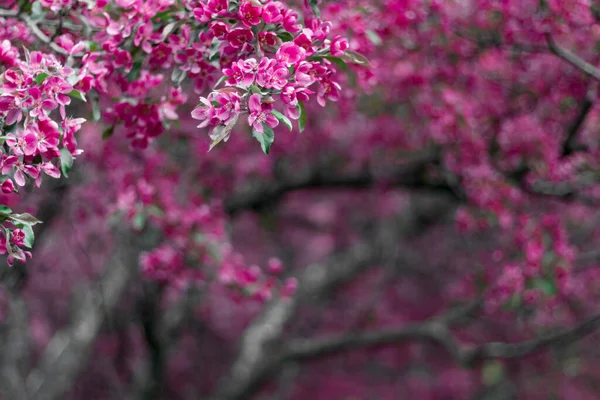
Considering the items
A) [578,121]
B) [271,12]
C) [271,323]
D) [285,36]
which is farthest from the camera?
[271,323]

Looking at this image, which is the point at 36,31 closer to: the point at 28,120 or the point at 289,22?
the point at 28,120

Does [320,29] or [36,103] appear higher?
[320,29]

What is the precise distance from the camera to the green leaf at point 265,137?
1.60 m

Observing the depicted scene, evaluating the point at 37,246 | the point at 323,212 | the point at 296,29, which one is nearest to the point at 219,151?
the point at 37,246

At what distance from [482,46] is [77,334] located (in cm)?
416

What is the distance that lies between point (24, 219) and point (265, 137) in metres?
0.74

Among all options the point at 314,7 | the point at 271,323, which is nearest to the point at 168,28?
the point at 314,7

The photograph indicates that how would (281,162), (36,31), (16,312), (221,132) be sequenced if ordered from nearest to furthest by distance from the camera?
(221,132) < (36,31) < (16,312) < (281,162)

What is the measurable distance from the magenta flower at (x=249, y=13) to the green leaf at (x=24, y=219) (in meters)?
0.80

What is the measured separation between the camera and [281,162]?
579 centimetres

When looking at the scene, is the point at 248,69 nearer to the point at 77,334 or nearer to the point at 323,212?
the point at 77,334

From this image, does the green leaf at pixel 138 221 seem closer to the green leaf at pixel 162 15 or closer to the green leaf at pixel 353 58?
the green leaf at pixel 162 15

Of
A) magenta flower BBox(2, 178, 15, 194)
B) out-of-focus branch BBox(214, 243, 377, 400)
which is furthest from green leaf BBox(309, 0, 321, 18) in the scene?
out-of-focus branch BBox(214, 243, 377, 400)

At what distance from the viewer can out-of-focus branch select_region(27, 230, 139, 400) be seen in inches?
211
